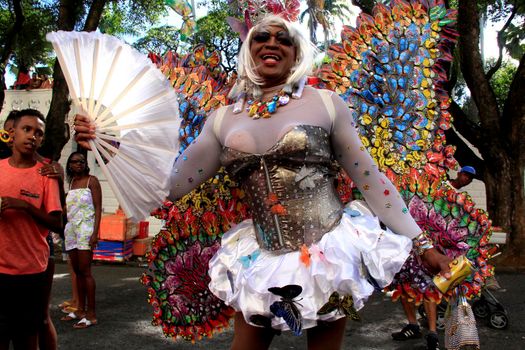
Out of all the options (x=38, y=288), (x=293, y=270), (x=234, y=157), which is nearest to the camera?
(x=293, y=270)

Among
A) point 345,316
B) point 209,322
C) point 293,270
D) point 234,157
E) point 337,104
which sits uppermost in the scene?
point 337,104

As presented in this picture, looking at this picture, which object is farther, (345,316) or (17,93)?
(17,93)

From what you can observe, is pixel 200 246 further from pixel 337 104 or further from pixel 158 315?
pixel 337 104

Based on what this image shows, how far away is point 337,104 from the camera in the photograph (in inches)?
81.4

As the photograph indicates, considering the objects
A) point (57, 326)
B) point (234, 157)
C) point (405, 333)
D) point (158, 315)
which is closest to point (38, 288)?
point (158, 315)

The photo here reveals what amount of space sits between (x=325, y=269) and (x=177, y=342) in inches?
117

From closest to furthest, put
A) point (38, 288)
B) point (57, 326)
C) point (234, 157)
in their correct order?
point (234, 157) → point (38, 288) → point (57, 326)

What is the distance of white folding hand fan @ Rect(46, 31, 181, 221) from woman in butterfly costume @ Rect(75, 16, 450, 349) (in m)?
0.09

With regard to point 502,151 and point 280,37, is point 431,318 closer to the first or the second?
point 280,37

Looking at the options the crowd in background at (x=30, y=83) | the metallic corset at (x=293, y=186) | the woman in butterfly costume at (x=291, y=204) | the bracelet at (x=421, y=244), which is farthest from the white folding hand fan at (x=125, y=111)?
the crowd in background at (x=30, y=83)

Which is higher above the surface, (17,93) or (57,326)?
(17,93)

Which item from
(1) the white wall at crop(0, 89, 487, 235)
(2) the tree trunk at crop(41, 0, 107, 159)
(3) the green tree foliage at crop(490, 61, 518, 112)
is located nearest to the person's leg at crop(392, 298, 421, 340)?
(2) the tree trunk at crop(41, 0, 107, 159)

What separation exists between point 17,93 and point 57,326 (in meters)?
10.7

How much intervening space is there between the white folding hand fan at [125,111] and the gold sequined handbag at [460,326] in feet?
4.42
